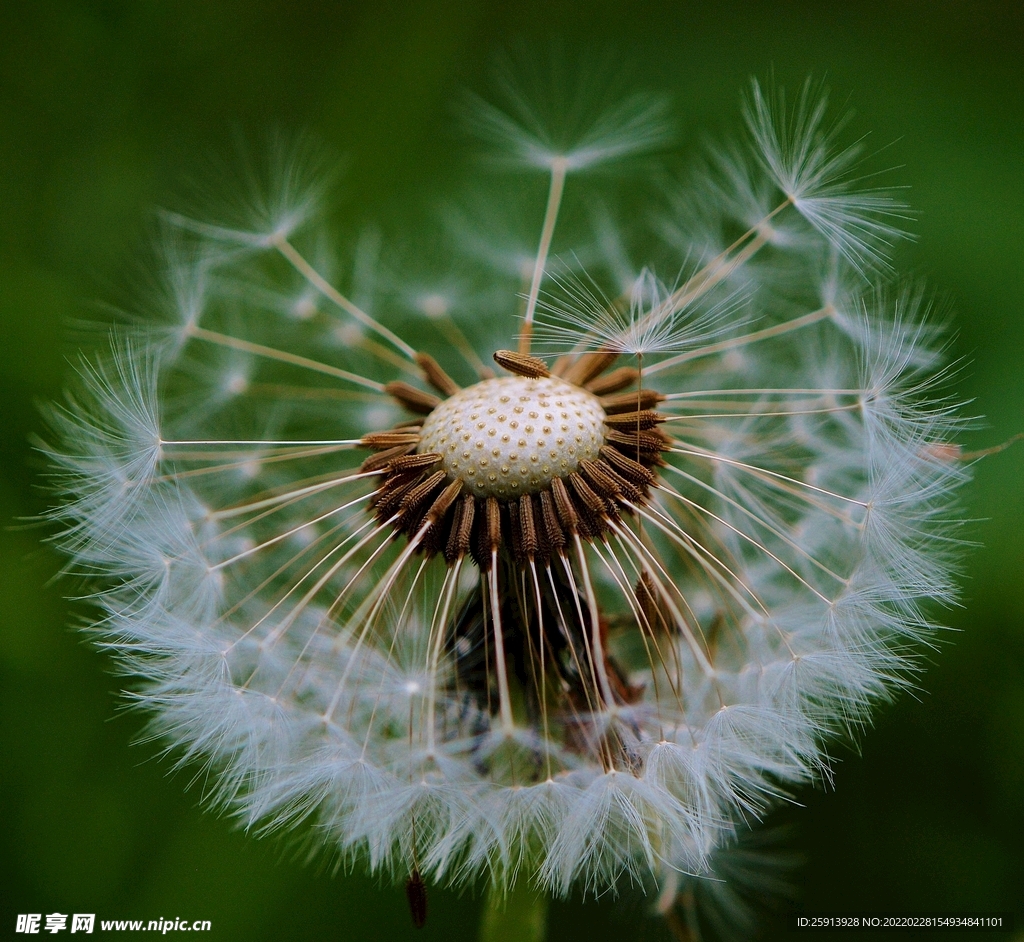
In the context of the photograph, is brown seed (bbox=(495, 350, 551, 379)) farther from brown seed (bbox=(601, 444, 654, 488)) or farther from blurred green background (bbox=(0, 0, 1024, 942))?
blurred green background (bbox=(0, 0, 1024, 942))

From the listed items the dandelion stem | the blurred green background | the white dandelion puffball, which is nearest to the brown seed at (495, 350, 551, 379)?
the white dandelion puffball

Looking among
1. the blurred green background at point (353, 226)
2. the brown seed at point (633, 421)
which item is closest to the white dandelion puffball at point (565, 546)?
the brown seed at point (633, 421)

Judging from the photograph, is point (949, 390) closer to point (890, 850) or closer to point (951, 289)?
point (951, 289)

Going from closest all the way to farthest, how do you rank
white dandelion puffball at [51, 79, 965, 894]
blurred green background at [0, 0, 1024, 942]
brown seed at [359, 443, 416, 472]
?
1. white dandelion puffball at [51, 79, 965, 894]
2. brown seed at [359, 443, 416, 472]
3. blurred green background at [0, 0, 1024, 942]

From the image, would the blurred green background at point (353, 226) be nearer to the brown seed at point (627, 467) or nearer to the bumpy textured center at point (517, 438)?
the brown seed at point (627, 467)

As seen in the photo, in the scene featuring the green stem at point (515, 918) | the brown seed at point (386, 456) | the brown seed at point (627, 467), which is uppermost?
the brown seed at point (386, 456)

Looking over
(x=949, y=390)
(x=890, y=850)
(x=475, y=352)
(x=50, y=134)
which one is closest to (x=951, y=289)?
(x=949, y=390)

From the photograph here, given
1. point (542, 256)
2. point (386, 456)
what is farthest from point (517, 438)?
point (542, 256)
